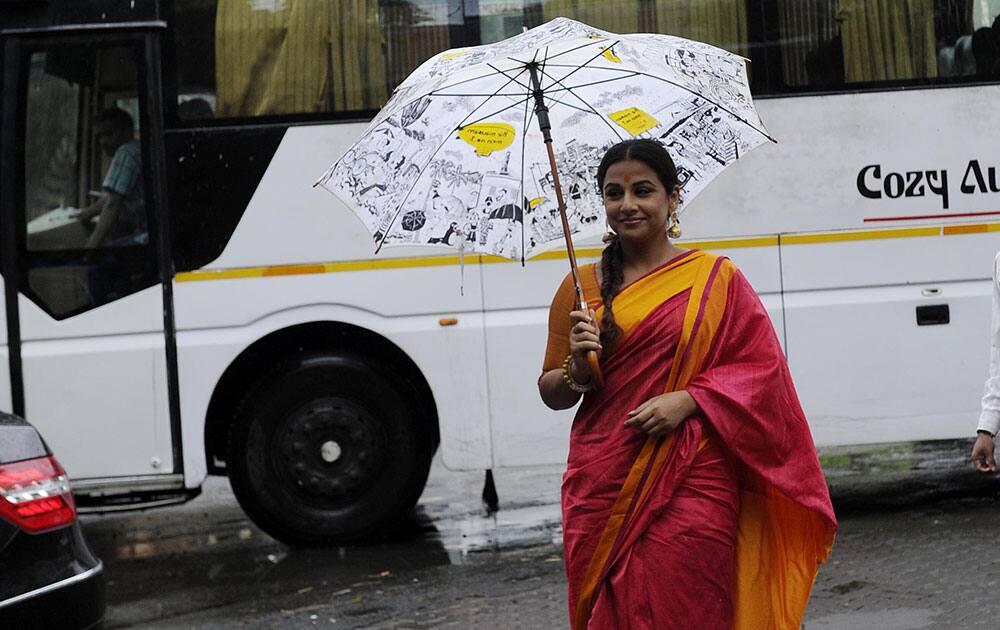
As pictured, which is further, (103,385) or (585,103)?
(103,385)

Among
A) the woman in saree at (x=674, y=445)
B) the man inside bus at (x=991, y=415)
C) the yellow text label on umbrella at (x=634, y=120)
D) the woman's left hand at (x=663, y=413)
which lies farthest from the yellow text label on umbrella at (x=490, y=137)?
the man inside bus at (x=991, y=415)

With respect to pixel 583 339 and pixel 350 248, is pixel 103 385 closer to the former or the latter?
pixel 350 248

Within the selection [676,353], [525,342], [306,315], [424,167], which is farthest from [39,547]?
[525,342]

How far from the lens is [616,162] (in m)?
3.56

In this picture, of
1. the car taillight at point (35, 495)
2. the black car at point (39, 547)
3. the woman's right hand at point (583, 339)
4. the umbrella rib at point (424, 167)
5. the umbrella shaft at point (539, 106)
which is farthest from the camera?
the car taillight at point (35, 495)

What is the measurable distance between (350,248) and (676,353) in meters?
4.21

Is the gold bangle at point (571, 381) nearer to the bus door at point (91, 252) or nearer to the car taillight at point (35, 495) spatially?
the car taillight at point (35, 495)

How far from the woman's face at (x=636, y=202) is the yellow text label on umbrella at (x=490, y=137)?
17.2 inches

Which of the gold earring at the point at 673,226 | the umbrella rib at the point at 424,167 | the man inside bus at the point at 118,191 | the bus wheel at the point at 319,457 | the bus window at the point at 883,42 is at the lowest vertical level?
the bus wheel at the point at 319,457

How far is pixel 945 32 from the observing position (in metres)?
7.59

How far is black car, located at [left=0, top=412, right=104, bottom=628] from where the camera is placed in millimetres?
4410

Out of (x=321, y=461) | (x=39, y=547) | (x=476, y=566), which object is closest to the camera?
(x=39, y=547)

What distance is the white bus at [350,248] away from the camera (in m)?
7.39

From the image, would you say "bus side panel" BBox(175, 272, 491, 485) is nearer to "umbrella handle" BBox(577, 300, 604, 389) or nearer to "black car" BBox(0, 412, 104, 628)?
"black car" BBox(0, 412, 104, 628)
